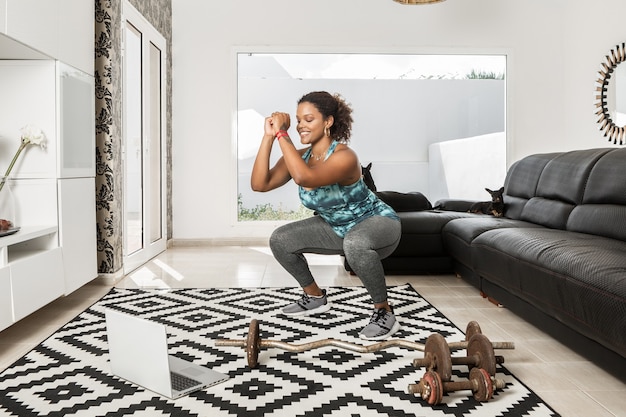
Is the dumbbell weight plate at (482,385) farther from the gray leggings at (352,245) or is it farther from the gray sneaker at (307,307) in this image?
the gray sneaker at (307,307)

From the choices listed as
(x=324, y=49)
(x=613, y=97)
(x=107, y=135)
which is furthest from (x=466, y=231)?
(x=324, y=49)

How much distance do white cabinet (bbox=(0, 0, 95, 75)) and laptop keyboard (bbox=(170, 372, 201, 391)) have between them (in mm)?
1669

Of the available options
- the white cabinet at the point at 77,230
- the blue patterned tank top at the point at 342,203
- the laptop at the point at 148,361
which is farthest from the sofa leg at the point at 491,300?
the white cabinet at the point at 77,230

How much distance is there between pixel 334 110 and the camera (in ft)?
9.78

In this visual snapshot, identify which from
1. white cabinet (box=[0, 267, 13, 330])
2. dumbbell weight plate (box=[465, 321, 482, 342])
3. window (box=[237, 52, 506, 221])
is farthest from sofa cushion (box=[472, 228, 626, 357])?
window (box=[237, 52, 506, 221])

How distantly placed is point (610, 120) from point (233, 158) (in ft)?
12.4

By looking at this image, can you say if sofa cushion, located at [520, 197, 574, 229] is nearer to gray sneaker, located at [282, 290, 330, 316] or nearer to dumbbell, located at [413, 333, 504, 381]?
gray sneaker, located at [282, 290, 330, 316]

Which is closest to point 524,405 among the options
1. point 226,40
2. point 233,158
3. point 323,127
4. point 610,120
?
point 323,127

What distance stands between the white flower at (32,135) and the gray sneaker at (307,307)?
163 centimetres

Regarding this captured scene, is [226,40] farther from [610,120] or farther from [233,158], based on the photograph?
[610,120]

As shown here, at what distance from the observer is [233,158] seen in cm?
640

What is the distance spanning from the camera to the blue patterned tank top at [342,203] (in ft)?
9.75

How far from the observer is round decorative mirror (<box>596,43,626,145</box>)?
5359mm

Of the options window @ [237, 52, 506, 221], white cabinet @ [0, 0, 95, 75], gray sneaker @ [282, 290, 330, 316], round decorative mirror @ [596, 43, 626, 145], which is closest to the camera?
white cabinet @ [0, 0, 95, 75]
